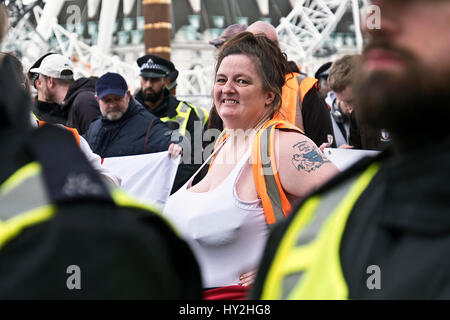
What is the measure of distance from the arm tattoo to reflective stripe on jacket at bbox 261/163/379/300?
1169mm

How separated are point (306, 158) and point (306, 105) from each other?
1492mm

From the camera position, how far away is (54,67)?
507 cm

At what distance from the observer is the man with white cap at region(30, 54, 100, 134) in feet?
16.7

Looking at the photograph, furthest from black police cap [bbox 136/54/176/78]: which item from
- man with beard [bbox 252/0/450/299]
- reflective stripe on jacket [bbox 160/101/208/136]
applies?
man with beard [bbox 252/0/450/299]

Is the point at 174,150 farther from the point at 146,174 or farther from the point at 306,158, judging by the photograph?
the point at 306,158

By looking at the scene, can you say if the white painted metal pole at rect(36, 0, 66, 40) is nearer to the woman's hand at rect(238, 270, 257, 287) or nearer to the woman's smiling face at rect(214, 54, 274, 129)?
Answer: the woman's smiling face at rect(214, 54, 274, 129)

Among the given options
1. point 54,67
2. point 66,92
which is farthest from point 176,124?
point 54,67

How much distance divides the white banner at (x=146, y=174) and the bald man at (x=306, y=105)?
894mm

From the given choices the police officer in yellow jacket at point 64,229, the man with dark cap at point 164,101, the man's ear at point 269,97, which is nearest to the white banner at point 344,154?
the man's ear at point 269,97

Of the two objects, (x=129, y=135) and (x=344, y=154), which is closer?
(x=344, y=154)

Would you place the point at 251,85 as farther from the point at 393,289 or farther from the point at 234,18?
the point at 234,18

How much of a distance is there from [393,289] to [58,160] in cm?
46

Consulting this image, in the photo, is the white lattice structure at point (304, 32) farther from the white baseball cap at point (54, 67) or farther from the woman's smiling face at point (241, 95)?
the woman's smiling face at point (241, 95)
